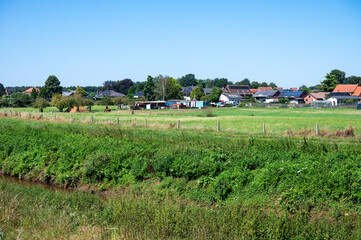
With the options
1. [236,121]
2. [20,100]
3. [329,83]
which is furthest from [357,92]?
[20,100]

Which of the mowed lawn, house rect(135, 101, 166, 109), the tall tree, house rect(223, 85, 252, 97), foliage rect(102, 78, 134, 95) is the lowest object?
the mowed lawn

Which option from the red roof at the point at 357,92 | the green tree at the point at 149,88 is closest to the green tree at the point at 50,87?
the green tree at the point at 149,88

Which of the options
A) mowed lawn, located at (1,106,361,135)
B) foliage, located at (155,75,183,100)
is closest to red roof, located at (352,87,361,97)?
foliage, located at (155,75,183,100)

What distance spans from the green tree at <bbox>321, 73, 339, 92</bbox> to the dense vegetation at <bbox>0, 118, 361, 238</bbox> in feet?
413

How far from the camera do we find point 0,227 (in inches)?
338

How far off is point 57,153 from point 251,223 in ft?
45.7

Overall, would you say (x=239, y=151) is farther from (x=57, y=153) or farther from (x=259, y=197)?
(x=57, y=153)

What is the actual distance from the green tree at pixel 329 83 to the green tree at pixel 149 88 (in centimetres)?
6941

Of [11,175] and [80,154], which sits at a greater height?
[80,154]

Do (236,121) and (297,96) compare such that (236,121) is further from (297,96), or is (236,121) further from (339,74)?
(339,74)

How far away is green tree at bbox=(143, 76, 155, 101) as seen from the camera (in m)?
124

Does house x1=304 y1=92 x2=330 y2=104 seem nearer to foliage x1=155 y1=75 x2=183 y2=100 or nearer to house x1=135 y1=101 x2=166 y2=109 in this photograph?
foliage x1=155 y1=75 x2=183 y2=100

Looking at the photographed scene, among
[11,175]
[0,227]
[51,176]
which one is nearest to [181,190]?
[0,227]

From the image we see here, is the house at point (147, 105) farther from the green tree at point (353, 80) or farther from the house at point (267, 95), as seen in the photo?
the green tree at point (353, 80)
